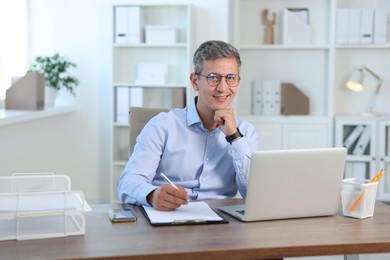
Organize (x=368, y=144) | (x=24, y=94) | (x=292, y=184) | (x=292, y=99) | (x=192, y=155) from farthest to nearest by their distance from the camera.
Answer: (x=292, y=99), (x=368, y=144), (x=24, y=94), (x=192, y=155), (x=292, y=184)

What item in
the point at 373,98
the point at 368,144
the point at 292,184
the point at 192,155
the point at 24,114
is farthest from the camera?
the point at 373,98

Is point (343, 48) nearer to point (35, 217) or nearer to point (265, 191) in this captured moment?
point (265, 191)

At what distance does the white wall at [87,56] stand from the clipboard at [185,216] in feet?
9.74

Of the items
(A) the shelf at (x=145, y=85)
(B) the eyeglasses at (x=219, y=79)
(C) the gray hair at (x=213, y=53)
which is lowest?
(A) the shelf at (x=145, y=85)

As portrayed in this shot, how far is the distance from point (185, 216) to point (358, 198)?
0.55m

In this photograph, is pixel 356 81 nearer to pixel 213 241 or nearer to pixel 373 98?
pixel 373 98

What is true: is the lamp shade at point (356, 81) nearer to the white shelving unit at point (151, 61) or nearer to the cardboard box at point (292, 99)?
the cardboard box at point (292, 99)

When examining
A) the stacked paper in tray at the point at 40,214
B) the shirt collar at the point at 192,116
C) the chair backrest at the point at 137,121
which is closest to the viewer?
the stacked paper in tray at the point at 40,214

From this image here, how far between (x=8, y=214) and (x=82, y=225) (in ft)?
0.65

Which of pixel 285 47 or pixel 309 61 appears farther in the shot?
pixel 309 61

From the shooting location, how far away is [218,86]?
7.29ft

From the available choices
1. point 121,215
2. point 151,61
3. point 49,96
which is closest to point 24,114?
point 49,96

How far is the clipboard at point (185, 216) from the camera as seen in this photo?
1812 mm

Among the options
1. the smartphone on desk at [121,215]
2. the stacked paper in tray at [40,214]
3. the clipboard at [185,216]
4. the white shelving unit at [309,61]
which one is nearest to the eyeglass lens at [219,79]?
the clipboard at [185,216]
